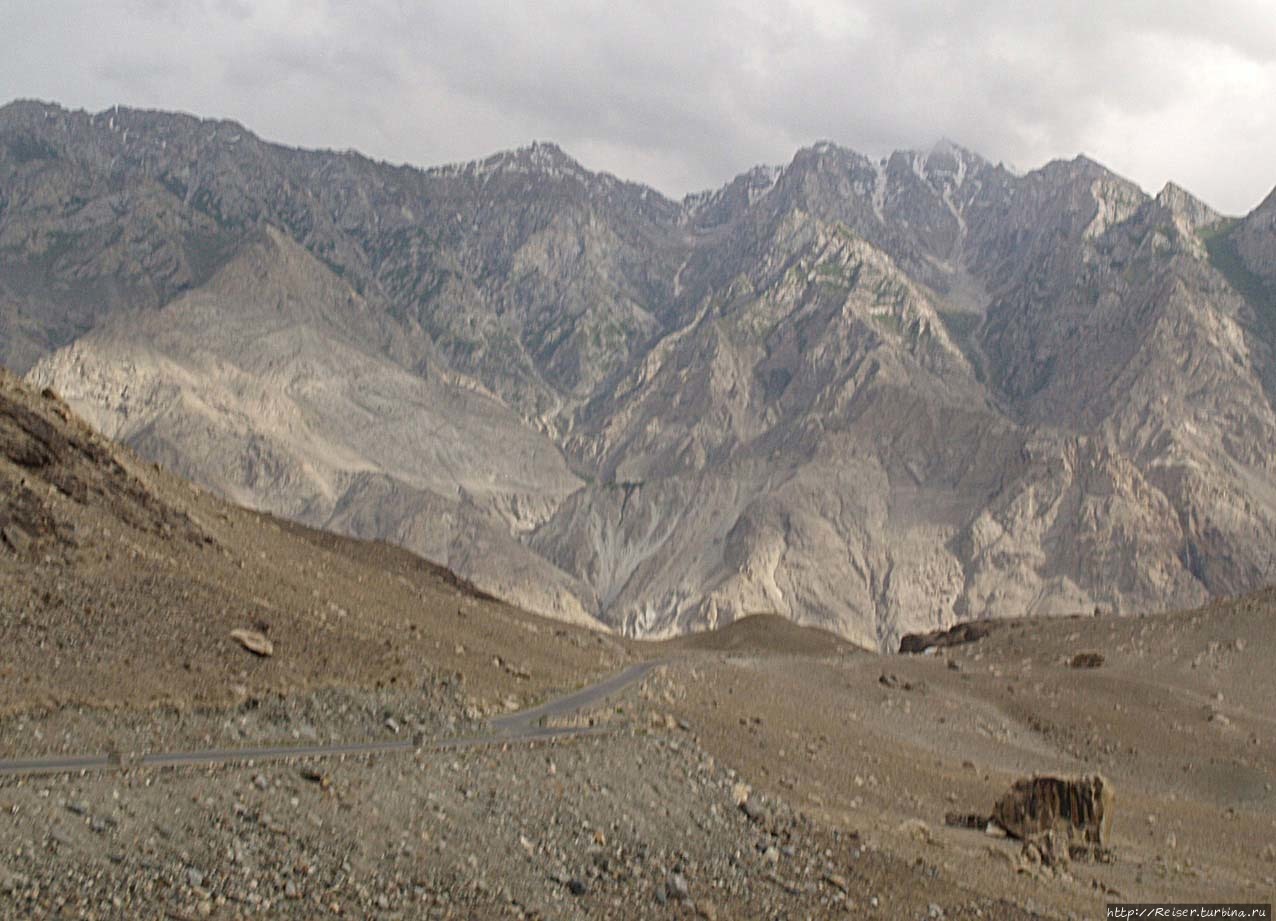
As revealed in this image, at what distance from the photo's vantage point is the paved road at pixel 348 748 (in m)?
21.8

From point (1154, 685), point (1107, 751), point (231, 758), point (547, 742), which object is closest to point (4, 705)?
point (231, 758)

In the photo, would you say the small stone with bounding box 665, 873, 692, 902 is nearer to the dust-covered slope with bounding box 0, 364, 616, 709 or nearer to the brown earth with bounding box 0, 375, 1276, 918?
the brown earth with bounding box 0, 375, 1276, 918

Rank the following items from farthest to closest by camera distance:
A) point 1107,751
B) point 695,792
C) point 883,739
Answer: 1. point 1107,751
2. point 883,739
3. point 695,792

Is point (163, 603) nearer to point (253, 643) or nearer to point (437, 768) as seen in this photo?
Result: point (253, 643)

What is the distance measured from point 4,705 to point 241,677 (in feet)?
21.7

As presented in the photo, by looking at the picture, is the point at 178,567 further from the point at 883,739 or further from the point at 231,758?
the point at 883,739

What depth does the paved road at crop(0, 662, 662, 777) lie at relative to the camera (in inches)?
858

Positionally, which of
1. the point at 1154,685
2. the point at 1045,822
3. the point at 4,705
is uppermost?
the point at 1154,685

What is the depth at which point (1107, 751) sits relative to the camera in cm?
5509

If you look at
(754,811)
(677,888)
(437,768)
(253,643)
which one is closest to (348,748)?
(437,768)

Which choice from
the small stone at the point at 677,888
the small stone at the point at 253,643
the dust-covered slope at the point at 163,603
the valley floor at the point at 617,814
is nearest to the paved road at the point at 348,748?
the valley floor at the point at 617,814

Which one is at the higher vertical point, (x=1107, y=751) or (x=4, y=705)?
(x=1107, y=751)

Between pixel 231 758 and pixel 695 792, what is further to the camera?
pixel 695 792

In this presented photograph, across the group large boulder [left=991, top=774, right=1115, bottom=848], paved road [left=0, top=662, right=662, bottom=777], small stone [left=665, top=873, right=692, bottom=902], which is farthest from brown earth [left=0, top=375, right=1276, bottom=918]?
large boulder [left=991, top=774, right=1115, bottom=848]
